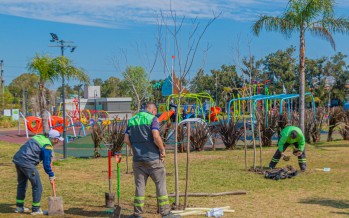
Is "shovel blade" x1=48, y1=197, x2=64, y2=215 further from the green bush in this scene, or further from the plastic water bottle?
the green bush

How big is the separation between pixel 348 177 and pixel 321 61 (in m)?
45.6

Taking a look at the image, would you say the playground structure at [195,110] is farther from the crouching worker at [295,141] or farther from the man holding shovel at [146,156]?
the man holding shovel at [146,156]

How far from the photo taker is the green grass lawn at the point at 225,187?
333 inches

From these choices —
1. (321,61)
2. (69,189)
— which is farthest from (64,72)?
(321,61)

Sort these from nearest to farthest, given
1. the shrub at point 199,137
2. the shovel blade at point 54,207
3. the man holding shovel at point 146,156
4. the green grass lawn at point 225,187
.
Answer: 1. the man holding shovel at point 146,156
2. the shovel blade at point 54,207
3. the green grass lawn at point 225,187
4. the shrub at point 199,137

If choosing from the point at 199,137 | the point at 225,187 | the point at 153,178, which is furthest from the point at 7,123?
the point at 153,178

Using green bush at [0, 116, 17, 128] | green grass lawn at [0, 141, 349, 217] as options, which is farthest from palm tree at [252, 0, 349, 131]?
green bush at [0, 116, 17, 128]

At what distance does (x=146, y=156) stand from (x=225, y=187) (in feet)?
12.0

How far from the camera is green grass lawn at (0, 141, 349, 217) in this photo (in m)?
8.45

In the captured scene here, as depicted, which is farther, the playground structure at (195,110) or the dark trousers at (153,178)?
the playground structure at (195,110)

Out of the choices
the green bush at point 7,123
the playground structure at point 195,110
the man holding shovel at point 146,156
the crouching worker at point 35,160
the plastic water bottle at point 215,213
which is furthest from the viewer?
the green bush at point 7,123

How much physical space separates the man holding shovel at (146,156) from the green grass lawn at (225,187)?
59cm

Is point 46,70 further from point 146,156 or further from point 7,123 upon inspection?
point 7,123

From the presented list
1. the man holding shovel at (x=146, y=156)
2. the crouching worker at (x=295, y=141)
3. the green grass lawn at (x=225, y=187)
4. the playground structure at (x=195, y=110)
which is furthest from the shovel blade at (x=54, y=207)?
the playground structure at (x=195, y=110)
